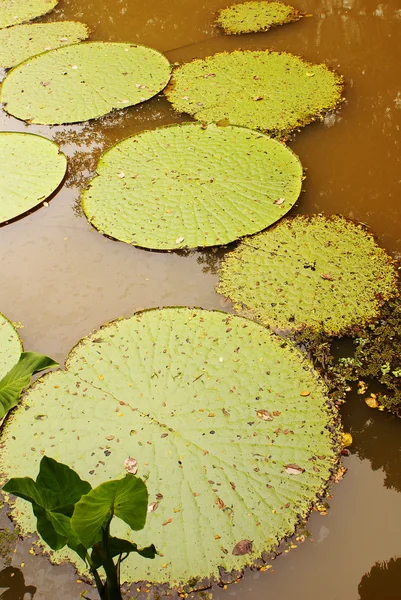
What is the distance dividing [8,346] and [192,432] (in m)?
0.92

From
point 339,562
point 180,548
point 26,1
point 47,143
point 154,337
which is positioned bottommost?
point 339,562

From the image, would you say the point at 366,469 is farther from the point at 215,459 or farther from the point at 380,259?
the point at 380,259

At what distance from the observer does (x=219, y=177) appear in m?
3.13

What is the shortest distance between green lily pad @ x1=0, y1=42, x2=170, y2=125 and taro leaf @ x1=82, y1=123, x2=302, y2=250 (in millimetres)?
589

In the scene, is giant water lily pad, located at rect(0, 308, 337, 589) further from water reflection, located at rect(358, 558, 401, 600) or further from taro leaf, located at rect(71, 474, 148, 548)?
taro leaf, located at rect(71, 474, 148, 548)

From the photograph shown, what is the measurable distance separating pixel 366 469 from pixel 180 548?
0.71 metres

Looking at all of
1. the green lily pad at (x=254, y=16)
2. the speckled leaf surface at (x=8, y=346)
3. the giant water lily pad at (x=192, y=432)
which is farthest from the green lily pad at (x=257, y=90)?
the speckled leaf surface at (x=8, y=346)

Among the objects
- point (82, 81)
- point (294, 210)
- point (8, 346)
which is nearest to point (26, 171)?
point (82, 81)

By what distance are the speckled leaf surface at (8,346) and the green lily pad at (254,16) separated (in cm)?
325

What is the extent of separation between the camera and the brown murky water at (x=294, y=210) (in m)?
1.78

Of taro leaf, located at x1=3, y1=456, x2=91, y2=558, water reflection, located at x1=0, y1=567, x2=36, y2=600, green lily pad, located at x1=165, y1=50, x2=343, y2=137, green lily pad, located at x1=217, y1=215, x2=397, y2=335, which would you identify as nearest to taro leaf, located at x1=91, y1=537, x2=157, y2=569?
taro leaf, located at x1=3, y1=456, x2=91, y2=558

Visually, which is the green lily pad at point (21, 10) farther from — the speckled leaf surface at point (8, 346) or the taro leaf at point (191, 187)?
the speckled leaf surface at point (8, 346)

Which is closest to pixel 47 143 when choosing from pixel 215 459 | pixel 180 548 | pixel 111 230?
pixel 111 230

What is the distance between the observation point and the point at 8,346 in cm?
239
